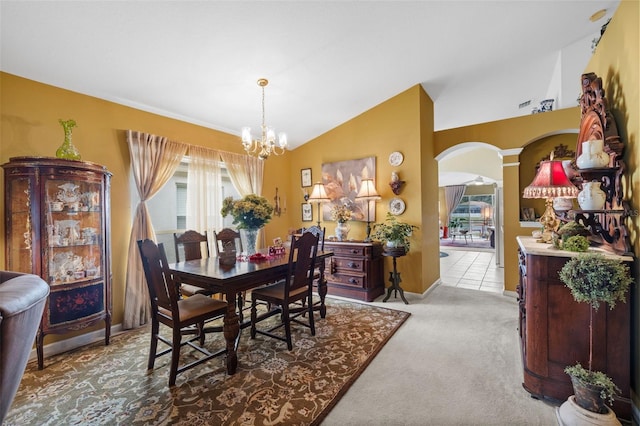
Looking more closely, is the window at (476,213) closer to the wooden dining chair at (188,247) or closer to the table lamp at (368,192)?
the table lamp at (368,192)

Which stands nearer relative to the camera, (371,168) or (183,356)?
(183,356)

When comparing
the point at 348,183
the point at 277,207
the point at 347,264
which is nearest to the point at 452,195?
the point at 348,183

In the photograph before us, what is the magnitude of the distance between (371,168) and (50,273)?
13.3 feet

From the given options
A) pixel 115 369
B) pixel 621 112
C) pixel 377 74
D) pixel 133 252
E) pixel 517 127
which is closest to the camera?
pixel 621 112

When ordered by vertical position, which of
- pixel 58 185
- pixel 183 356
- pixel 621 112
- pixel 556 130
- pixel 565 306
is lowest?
pixel 183 356

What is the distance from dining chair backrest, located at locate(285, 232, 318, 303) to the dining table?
0.10 meters

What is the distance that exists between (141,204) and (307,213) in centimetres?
276

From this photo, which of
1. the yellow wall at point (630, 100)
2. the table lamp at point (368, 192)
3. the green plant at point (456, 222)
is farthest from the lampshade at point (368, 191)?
the green plant at point (456, 222)

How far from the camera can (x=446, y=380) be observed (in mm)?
2123

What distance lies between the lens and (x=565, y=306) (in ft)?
5.97

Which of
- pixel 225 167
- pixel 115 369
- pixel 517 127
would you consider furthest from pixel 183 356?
pixel 517 127

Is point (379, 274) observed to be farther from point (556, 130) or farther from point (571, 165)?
point (556, 130)

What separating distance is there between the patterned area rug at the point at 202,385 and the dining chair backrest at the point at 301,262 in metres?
0.59

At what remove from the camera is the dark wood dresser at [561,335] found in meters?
1.70
